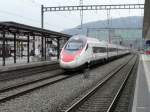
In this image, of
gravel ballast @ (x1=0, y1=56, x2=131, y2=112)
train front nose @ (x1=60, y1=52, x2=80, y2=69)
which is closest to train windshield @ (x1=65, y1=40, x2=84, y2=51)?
train front nose @ (x1=60, y1=52, x2=80, y2=69)

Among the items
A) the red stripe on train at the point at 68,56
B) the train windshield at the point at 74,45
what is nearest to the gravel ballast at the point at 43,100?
the red stripe on train at the point at 68,56

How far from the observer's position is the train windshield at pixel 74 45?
2378 cm

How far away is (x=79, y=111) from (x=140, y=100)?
2397 millimetres

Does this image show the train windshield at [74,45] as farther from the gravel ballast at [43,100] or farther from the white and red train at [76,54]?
the gravel ballast at [43,100]

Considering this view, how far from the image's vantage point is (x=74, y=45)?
79.5 ft

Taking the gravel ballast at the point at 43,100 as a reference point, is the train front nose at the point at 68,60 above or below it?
above

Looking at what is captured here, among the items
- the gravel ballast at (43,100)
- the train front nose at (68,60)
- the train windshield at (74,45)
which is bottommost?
the gravel ballast at (43,100)

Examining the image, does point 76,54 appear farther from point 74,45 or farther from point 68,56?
point 74,45

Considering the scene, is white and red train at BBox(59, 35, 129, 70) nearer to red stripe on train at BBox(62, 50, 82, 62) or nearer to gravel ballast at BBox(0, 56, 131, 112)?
red stripe on train at BBox(62, 50, 82, 62)

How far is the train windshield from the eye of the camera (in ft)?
78.0

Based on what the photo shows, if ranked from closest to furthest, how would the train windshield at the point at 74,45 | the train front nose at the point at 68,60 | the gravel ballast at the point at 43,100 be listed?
1. the gravel ballast at the point at 43,100
2. the train front nose at the point at 68,60
3. the train windshield at the point at 74,45

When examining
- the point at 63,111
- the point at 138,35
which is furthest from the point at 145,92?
the point at 138,35

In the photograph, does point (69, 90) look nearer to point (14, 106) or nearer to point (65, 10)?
point (14, 106)

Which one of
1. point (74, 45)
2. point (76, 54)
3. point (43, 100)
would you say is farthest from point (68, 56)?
point (43, 100)
